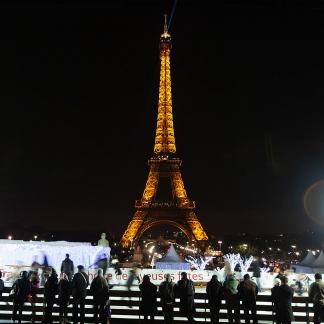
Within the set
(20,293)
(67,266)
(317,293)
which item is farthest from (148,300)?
(67,266)

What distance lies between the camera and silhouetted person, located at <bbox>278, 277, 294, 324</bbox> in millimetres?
9477

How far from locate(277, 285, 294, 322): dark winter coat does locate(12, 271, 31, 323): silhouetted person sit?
5.79 meters

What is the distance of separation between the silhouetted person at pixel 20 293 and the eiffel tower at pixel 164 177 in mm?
49178

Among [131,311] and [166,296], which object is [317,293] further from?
[131,311]

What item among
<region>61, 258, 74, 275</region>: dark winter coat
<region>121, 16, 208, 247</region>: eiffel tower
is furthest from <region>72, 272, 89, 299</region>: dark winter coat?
<region>121, 16, 208, 247</region>: eiffel tower

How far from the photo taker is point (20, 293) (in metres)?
10.2

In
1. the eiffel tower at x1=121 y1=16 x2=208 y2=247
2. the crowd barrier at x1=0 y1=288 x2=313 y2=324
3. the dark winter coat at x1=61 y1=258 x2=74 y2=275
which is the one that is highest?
the eiffel tower at x1=121 y1=16 x2=208 y2=247

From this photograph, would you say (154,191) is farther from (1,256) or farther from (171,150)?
(1,256)

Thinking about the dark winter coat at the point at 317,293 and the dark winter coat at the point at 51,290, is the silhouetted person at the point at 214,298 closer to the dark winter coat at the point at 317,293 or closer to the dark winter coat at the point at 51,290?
the dark winter coat at the point at 317,293

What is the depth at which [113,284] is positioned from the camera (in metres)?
14.4

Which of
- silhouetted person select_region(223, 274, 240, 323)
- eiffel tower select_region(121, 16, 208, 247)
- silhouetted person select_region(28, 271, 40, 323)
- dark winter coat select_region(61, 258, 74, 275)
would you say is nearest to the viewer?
silhouetted person select_region(223, 274, 240, 323)

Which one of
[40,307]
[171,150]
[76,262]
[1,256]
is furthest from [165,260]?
[171,150]

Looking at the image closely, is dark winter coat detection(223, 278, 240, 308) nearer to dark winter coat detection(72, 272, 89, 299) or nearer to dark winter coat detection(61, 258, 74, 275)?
dark winter coat detection(72, 272, 89, 299)

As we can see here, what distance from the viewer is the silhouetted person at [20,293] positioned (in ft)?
33.3
